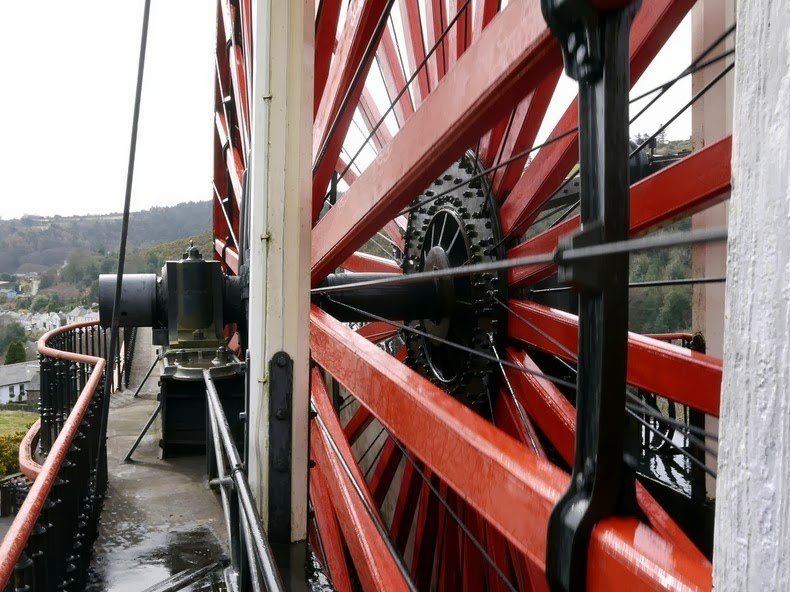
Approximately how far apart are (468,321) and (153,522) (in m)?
2.18

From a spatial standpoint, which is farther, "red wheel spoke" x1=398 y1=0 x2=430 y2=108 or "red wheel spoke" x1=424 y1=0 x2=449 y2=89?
"red wheel spoke" x1=398 y1=0 x2=430 y2=108

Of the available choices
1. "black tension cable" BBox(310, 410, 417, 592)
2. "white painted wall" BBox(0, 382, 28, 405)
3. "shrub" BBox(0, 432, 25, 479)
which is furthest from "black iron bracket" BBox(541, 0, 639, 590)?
"white painted wall" BBox(0, 382, 28, 405)

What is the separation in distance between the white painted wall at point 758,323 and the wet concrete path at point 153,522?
9.98 ft

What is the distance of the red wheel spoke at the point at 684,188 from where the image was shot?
2748 millimetres

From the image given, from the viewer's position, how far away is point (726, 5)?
4.93 meters

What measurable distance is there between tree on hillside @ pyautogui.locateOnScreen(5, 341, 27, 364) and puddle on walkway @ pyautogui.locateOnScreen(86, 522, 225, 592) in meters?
61.2

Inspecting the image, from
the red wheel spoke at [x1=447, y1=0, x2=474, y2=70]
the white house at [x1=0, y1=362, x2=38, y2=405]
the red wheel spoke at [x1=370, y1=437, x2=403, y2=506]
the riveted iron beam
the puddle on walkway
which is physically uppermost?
the red wheel spoke at [x1=447, y1=0, x2=474, y2=70]

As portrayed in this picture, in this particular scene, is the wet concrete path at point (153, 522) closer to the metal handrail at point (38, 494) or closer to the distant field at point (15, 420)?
the metal handrail at point (38, 494)

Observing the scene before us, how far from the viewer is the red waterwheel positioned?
1.51 meters

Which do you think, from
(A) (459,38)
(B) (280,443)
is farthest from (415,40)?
(B) (280,443)

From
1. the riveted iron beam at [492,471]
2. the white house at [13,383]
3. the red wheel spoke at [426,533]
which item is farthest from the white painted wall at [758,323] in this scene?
the white house at [13,383]

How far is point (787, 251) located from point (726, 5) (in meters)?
5.11

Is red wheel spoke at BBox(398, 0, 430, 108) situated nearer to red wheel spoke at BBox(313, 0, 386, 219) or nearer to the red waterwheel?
A: the red waterwheel

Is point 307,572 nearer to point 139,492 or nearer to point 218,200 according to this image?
point 139,492
